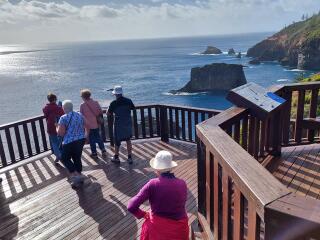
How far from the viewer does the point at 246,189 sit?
6.26 feet

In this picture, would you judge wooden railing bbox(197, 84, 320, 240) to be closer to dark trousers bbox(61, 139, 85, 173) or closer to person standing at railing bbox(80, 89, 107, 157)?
dark trousers bbox(61, 139, 85, 173)

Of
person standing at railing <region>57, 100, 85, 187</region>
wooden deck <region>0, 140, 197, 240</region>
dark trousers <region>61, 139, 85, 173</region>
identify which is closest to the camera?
wooden deck <region>0, 140, 197, 240</region>

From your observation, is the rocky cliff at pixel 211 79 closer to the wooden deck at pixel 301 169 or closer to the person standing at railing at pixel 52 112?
the person standing at railing at pixel 52 112

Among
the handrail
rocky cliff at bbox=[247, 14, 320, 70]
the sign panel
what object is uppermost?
the sign panel

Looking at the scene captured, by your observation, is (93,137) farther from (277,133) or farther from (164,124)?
(277,133)

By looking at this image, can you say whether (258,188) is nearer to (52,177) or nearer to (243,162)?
(243,162)

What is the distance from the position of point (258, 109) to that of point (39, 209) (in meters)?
3.46

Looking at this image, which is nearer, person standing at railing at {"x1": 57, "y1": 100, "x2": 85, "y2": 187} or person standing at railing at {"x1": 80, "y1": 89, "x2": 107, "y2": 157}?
person standing at railing at {"x1": 57, "y1": 100, "x2": 85, "y2": 187}

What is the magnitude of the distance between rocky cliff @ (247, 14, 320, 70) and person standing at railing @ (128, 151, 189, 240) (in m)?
87.6

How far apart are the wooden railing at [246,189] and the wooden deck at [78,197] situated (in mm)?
1395

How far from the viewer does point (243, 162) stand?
2.19 metres

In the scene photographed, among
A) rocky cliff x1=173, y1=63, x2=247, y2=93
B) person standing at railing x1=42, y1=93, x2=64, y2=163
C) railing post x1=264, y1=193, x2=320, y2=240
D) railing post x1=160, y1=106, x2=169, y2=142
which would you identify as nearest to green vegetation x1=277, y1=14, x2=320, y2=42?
rocky cliff x1=173, y1=63, x2=247, y2=93

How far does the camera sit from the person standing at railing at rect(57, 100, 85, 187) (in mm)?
5199

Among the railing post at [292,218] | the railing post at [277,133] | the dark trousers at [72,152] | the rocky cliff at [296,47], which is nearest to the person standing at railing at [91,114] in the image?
the dark trousers at [72,152]
